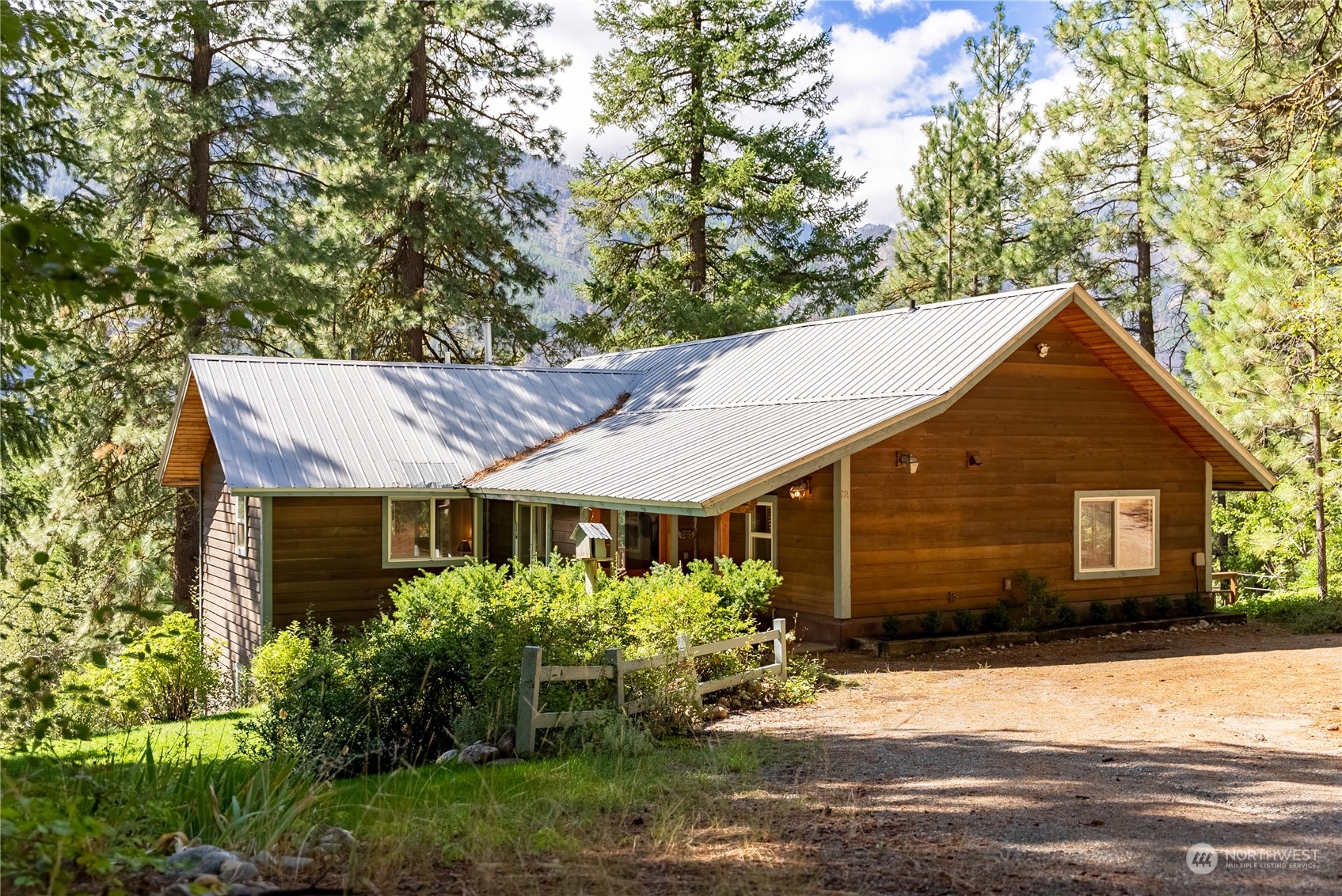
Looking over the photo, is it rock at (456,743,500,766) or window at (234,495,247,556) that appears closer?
rock at (456,743,500,766)

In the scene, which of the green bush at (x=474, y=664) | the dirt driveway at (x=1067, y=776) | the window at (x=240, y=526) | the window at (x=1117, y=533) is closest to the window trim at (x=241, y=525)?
the window at (x=240, y=526)

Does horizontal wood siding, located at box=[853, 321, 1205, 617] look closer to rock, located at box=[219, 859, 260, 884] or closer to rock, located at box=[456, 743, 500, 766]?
rock, located at box=[456, 743, 500, 766]

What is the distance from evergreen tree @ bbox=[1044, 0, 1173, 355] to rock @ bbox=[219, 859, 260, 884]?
69.7ft

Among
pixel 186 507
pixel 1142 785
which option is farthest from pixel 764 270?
pixel 1142 785

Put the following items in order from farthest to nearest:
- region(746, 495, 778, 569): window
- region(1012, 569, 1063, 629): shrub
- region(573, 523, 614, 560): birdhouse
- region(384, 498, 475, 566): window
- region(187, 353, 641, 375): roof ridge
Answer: region(187, 353, 641, 375): roof ridge
region(384, 498, 475, 566): window
region(746, 495, 778, 569): window
region(1012, 569, 1063, 629): shrub
region(573, 523, 614, 560): birdhouse

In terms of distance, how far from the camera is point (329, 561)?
17156 mm

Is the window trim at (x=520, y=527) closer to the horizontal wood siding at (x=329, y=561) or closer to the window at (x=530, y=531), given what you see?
the window at (x=530, y=531)

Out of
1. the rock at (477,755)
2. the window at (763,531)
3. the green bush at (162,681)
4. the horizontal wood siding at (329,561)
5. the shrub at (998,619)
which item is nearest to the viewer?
the rock at (477,755)

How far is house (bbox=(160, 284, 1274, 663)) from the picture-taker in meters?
15.0

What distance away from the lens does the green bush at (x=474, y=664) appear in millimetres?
8734

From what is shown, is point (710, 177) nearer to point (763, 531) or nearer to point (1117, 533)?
point (763, 531)

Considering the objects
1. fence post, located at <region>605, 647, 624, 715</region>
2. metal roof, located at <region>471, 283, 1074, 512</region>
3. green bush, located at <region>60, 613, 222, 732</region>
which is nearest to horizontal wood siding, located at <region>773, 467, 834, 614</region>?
metal roof, located at <region>471, 283, 1074, 512</region>

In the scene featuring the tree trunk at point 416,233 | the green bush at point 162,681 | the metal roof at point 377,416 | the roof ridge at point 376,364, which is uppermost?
the tree trunk at point 416,233

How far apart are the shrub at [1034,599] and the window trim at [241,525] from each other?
38.5ft
